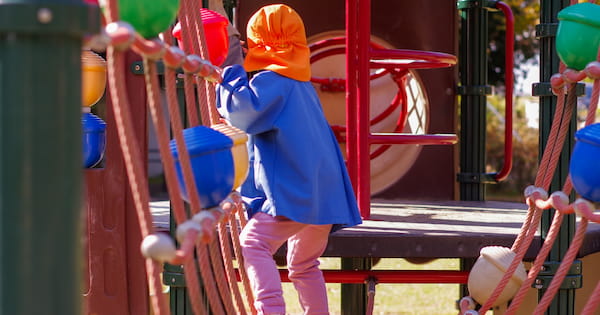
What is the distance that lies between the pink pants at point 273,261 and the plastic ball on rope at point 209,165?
2.49ft

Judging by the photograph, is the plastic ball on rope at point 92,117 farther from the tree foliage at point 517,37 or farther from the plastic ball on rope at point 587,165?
the tree foliage at point 517,37

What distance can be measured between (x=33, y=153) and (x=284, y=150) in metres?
1.64

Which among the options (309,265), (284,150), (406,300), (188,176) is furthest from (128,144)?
(406,300)

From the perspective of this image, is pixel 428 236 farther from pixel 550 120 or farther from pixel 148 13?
pixel 148 13

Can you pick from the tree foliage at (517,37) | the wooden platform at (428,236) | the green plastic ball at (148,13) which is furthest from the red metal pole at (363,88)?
the tree foliage at (517,37)

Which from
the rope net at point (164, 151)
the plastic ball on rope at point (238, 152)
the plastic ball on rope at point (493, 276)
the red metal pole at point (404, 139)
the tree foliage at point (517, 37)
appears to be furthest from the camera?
the tree foliage at point (517, 37)

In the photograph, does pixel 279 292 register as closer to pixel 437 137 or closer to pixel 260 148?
pixel 260 148

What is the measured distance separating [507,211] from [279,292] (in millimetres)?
1818

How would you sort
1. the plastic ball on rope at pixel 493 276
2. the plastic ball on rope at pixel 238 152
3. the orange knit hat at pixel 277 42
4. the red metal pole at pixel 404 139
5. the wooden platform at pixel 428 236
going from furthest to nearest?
the red metal pole at pixel 404 139 < the wooden platform at pixel 428 236 < the orange knit hat at pixel 277 42 < the plastic ball on rope at pixel 493 276 < the plastic ball on rope at pixel 238 152

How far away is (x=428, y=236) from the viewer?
2953 mm

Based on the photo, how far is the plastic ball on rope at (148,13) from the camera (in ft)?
5.26

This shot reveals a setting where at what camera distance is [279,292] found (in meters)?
2.56

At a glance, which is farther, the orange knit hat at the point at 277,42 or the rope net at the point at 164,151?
the orange knit hat at the point at 277,42

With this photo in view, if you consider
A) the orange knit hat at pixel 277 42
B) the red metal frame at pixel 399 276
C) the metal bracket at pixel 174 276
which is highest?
the orange knit hat at pixel 277 42
